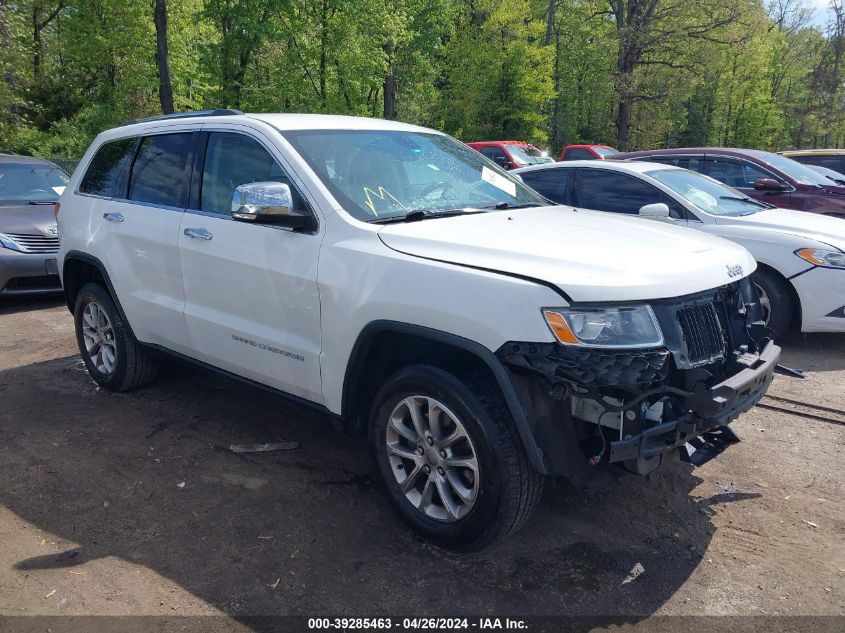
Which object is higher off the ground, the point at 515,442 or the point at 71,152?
the point at 71,152

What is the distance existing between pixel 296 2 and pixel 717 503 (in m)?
18.1

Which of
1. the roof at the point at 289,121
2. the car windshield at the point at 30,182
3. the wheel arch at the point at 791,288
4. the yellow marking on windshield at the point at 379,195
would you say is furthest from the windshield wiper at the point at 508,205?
the car windshield at the point at 30,182

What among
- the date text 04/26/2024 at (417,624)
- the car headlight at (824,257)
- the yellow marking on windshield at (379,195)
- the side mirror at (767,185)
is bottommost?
the date text 04/26/2024 at (417,624)

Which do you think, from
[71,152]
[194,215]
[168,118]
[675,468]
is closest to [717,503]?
[675,468]

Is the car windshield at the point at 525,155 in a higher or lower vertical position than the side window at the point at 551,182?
higher

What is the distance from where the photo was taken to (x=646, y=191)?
22.8ft

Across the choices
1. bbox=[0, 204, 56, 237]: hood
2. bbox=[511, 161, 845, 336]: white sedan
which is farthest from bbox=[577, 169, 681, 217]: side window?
bbox=[0, 204, 56, 237]: hood

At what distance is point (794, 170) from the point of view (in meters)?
9.34

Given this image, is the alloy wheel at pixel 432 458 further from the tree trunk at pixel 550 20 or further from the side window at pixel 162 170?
the tree trunk at pixel 550 20

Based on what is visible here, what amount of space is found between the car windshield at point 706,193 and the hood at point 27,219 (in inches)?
273

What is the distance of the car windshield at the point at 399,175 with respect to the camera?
360 centimetres

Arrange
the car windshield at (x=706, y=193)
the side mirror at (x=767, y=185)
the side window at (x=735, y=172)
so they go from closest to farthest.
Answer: the car windshield at (x=706, y=193)
the side mirror at (x=767, y=185)
the side window at (x=735, y=172)

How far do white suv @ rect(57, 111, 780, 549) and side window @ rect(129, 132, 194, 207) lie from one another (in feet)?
0.05

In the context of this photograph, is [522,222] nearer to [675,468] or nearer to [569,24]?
[675,468]
